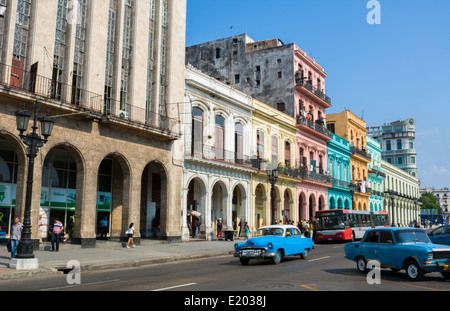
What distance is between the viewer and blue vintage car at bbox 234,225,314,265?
50.9 feet

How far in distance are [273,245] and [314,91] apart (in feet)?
111

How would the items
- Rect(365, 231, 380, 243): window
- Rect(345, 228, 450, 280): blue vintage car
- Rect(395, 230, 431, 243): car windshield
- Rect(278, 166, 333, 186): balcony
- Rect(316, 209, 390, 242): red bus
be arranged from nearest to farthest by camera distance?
Rect(345, 228, 450, 280): blue vintage car, Rect(395, 230, 431, 243): car windshield, Rect(365, 231, 380, 243): window, Rect(316, 209, 390, 242): red bus, Rect(278, 166, 333, 186): balcony

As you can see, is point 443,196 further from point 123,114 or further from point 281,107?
point 123,114

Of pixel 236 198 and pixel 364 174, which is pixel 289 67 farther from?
pixel 364 174

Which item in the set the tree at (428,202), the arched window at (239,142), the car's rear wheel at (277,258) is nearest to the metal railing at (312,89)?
the arched window at (239,142)

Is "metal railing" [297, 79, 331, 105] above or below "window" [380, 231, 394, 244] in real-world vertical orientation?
above

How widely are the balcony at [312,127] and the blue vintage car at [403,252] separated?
30.1 meters

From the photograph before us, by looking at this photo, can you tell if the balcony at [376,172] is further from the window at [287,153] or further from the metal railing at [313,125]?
the window at [287,153]

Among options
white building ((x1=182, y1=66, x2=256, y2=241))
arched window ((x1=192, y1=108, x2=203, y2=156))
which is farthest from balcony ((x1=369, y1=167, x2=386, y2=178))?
arched window ((x1=192, y1=108, x2=203, y2=156))

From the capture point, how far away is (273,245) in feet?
51.3

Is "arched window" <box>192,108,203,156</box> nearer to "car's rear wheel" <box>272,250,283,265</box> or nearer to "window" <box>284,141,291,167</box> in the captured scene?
"window" <box>284,141,291,167</box>

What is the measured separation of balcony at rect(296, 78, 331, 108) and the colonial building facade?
1776cm

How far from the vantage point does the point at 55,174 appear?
2253 centimetres

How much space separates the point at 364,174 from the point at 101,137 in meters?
46.1
